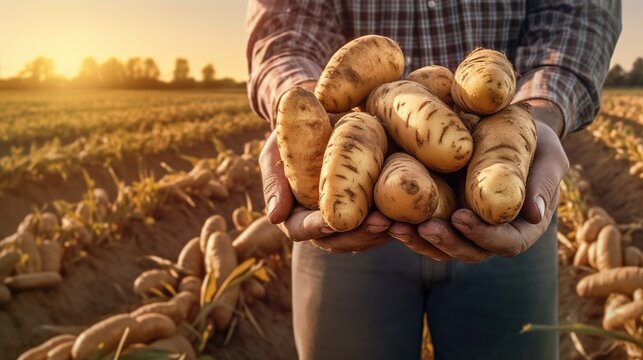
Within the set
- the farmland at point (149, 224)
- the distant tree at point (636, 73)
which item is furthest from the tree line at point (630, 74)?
the farmland at point (149, 224)

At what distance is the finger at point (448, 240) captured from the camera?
1276 mm

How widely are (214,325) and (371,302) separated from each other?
1799 millimetres

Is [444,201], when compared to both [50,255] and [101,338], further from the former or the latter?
[50,255]

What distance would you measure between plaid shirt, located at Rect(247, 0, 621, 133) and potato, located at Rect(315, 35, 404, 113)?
0.36 meters

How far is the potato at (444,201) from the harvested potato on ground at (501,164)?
52 mm

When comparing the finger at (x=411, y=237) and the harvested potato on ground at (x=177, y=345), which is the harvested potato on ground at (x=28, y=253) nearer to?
the harvested potato on ground at (x=177, y=345)

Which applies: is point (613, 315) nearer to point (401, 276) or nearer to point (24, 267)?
point (401, 276)

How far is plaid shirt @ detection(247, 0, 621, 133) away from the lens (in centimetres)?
208

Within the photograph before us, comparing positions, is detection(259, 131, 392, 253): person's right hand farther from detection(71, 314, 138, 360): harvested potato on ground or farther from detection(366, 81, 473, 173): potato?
detection(71, 314, 138, 360): harvested potato on ground

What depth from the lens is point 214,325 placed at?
3539 millimetres

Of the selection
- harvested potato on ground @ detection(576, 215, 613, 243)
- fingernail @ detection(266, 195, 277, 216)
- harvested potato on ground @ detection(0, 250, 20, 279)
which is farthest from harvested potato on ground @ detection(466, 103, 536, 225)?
harvested potato on ground @ detection(576, 215, 613, 243)

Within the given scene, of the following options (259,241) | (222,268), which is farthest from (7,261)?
(259,241)

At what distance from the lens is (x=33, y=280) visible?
374cm

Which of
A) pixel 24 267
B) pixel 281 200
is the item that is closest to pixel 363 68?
pixel 281 200
